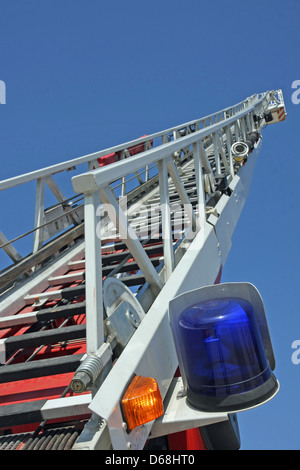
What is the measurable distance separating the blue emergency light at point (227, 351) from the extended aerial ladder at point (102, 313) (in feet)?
0.31

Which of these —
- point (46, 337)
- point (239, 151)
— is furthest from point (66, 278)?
point (239, 151)

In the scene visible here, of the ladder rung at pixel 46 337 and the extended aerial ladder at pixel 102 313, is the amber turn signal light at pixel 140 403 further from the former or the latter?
the ladder rung at pixel 46 337

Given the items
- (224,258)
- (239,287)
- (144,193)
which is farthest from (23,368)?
(144,193)

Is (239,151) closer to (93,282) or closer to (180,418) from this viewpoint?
(93,282)

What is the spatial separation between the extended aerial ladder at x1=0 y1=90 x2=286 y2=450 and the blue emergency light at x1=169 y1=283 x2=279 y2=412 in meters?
0.09

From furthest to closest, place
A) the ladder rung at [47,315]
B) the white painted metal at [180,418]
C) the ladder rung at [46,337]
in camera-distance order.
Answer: the ladder rung at [47,315] < the ladder rung at [46,337] < the white painted metal at [180,418]

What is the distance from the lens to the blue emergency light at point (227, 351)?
166 cm

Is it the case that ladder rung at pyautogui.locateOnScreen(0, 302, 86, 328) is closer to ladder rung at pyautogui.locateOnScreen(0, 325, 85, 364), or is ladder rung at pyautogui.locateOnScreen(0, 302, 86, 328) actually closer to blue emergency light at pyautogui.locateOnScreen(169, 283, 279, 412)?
ladder rung at pyautogui.locateOnScreen(0, 325, 85, 364)

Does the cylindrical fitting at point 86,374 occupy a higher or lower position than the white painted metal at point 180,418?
higher

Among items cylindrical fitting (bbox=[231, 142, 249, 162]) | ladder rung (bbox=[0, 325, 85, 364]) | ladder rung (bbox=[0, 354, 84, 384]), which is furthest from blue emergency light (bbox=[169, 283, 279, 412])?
cylindrical fitting (bbox=[231, 142, 249, 162])

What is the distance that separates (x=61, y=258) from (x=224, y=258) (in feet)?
5.38

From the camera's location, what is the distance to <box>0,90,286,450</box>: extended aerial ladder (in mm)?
1648

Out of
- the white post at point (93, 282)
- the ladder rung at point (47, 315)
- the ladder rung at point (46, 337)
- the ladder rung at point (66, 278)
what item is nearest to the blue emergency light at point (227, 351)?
the white post at point (93, 282)
